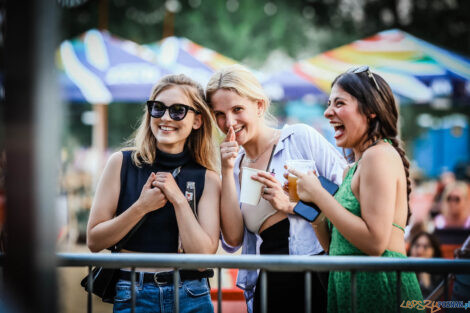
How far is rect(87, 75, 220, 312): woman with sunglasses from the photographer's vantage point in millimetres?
2176

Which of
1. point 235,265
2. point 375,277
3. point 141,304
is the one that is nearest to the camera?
point 235,265

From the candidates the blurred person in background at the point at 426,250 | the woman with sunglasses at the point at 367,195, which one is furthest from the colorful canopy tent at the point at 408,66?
the woman with sunglasses at the point at 367,195

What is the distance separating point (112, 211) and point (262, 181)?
845 mm

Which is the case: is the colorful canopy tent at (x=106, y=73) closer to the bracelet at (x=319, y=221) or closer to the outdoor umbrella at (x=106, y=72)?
the outdoor umbrella at (x=106, y=72)

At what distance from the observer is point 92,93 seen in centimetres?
663

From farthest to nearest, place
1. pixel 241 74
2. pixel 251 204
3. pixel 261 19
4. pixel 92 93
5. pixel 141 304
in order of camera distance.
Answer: pixel 261 19
pixel 92 93
pixel 241 74
pixel 251 204
pixel 141 304

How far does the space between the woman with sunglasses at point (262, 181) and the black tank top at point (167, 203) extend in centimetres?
21

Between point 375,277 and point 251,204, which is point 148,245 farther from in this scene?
point 375,277

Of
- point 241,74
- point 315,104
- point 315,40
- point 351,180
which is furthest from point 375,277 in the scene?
point 315,40

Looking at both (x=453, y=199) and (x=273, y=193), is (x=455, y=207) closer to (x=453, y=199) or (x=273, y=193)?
(x=453, y=199)

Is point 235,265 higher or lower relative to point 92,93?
lower

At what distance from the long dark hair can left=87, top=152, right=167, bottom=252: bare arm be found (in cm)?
115

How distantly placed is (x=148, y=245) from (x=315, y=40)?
15.6 m

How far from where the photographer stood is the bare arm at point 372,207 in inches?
74.2
